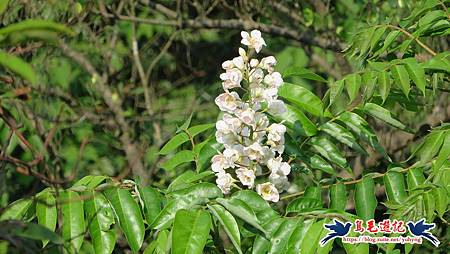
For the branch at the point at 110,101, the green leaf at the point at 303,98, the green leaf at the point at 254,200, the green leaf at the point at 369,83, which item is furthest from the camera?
the branch at the point at 110,101

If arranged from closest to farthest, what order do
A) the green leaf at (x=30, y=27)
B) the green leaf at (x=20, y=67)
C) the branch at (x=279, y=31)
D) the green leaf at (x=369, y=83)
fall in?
the green leaf at (x=20, y=67) < the green leaf at (x=30, y=27) < the green leaf at (x=369, y=83) < the branch at (x=279, y=31)

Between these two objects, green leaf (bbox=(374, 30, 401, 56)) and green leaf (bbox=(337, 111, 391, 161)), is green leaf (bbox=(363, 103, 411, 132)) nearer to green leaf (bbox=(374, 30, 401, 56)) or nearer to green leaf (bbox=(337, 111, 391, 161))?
green leaf (bbox=(337, 111, 391, 161))

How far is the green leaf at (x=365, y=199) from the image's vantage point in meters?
2.50

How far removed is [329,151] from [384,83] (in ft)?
0.95

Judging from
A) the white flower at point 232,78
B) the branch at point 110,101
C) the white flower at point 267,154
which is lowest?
the branch at point 110,101

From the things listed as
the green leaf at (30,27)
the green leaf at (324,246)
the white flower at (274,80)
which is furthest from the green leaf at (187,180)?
the green leaf at (30,27)

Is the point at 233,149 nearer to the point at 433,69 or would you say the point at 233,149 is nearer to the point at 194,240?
the point at 194,240

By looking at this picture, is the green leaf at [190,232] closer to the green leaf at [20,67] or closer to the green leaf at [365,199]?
the green leaf at [365,199]

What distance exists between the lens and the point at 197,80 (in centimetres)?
657

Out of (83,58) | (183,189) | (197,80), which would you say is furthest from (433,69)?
(197,80)

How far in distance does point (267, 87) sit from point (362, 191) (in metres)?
0.43

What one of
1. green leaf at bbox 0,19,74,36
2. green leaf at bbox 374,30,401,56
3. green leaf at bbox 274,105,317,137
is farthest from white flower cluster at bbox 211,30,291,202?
green leaf at bbox 0,19,74,36

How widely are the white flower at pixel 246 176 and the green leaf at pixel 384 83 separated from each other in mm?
455

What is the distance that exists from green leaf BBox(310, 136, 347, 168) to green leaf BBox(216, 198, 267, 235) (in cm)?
50
